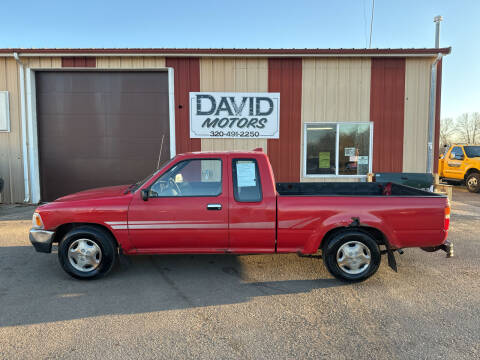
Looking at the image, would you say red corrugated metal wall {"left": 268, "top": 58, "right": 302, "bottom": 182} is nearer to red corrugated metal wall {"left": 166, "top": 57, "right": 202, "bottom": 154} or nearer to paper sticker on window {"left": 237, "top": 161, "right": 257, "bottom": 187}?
red corrugated metal wall {"left": 166, "top": 57, "right": 202, "bottom": 154}

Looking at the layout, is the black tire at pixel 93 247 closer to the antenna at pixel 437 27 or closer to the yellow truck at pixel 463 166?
the antenna at pixel 437 27

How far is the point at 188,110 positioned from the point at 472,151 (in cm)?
1255

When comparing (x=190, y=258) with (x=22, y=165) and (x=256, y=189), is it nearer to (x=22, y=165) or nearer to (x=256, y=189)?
(x=256, y=189)

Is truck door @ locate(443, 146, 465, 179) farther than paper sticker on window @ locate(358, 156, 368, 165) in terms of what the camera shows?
Yes

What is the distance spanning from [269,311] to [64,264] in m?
2.74

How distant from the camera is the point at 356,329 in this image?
3.09 m

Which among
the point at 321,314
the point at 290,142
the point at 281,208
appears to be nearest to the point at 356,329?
the point at 321,314

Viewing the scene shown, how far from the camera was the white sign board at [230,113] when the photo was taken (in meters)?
9.85

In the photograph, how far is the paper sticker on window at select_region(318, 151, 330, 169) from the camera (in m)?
10.1

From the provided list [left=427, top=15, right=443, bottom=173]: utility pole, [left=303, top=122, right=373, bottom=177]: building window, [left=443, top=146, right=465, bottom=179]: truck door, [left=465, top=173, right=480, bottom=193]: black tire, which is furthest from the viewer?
[left=443, top=146, right=465, bottom=179]: truck door

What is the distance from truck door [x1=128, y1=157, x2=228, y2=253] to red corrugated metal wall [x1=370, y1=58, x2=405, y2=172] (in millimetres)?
7354

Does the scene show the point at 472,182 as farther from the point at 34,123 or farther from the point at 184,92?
the point at 34,123

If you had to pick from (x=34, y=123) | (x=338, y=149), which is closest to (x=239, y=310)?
(x=338, y=149)

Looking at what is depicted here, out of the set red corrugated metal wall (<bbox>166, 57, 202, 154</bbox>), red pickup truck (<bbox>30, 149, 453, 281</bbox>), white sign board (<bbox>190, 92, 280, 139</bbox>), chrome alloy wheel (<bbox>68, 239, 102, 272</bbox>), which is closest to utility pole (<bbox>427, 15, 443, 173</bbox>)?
white sign board (<bbox>190, 92, 280, 139</bbox>)
